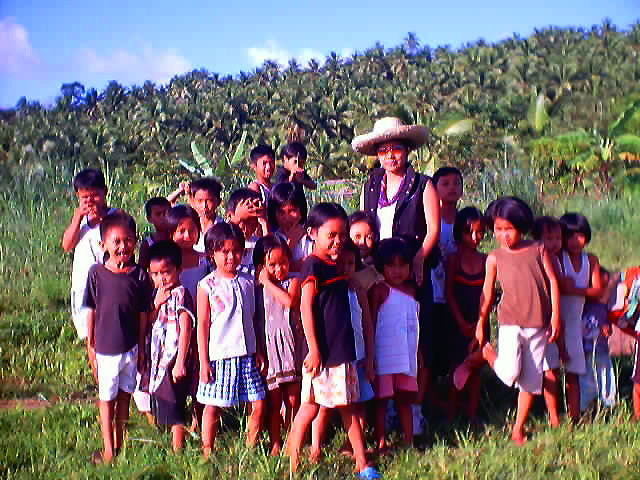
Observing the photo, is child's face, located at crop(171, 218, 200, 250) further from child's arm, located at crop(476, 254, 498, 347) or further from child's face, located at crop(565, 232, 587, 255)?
child's face, located at crop(565, 232, 587, 255)

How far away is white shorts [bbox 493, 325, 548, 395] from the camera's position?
4008 mm

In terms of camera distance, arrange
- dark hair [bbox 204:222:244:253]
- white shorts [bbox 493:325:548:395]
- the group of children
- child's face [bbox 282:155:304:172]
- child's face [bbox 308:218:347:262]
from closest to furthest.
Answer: child's face [bbox 308:218:347:262] → the group of children → dark hair [bbox 204:222:244:253] → white shorts [bbox 493:325:548:395] → child's face [bbox 282:155:304:172]

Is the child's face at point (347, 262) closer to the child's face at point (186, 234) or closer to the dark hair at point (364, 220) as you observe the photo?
the dark hair at point (364, 220)

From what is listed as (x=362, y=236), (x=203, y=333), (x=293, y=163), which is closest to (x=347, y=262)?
(x=362, y=236)

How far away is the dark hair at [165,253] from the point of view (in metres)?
3.92

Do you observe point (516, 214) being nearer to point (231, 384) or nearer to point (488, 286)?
point (488, 286)

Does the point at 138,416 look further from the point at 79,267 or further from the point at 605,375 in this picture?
the point at 605,375

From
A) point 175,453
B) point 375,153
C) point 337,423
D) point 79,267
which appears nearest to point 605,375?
point 337,423

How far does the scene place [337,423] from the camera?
177 inches

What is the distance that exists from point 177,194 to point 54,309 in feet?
11.4

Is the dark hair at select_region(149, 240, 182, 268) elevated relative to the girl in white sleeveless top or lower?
elevated

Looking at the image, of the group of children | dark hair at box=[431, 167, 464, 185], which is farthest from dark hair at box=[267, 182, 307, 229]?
dark hair at box=[431, 167, 464, 185]

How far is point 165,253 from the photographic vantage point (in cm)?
392

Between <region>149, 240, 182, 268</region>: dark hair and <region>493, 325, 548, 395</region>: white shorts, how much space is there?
75.8 inches
